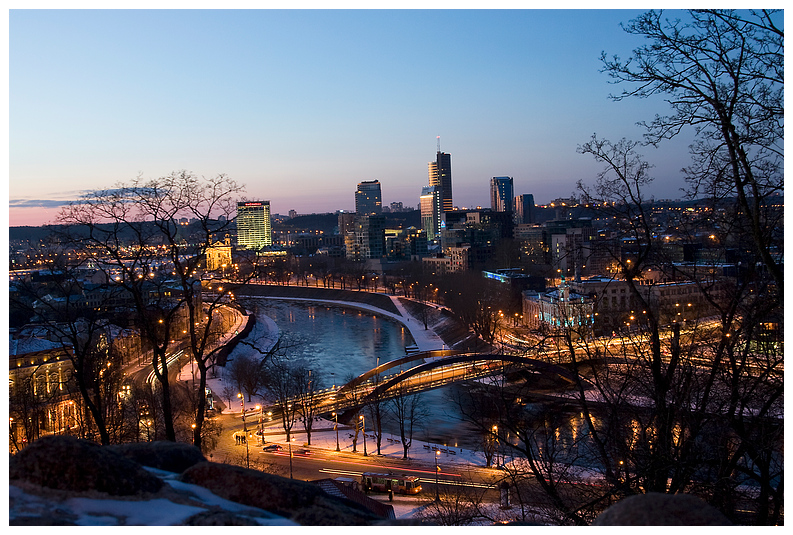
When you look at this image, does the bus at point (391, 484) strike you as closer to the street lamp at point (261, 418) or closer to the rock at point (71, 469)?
the street lamp at point (261, 418)

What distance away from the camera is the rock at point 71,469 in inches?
89.4

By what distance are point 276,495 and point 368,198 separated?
135 metres

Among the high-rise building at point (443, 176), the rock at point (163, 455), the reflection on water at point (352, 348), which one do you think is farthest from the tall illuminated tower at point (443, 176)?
the rock at point (163, 455)

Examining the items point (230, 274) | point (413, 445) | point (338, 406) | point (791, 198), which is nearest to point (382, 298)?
point (338, 406)

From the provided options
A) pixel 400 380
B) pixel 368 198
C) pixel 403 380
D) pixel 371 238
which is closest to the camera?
pixel 400 380

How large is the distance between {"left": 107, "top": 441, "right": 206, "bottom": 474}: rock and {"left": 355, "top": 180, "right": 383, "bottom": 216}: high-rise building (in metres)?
132

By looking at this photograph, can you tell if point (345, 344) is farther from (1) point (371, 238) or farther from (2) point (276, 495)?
(1) point (371, 238)

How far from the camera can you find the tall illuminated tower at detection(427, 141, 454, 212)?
134 meters

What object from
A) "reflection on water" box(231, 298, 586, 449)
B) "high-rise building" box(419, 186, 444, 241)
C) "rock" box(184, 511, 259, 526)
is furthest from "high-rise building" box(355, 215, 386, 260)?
"rock" box(184, 511, 259, 526)

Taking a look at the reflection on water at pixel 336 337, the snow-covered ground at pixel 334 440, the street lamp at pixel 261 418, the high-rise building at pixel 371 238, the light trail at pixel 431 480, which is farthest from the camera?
the high-rise building at pixel 371 238

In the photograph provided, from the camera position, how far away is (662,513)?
83.7 inches

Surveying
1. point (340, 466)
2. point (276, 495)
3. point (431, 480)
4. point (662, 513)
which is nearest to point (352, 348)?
point (340, 466)

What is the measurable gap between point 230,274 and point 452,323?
86.9 feet

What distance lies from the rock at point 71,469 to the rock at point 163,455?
409mm
